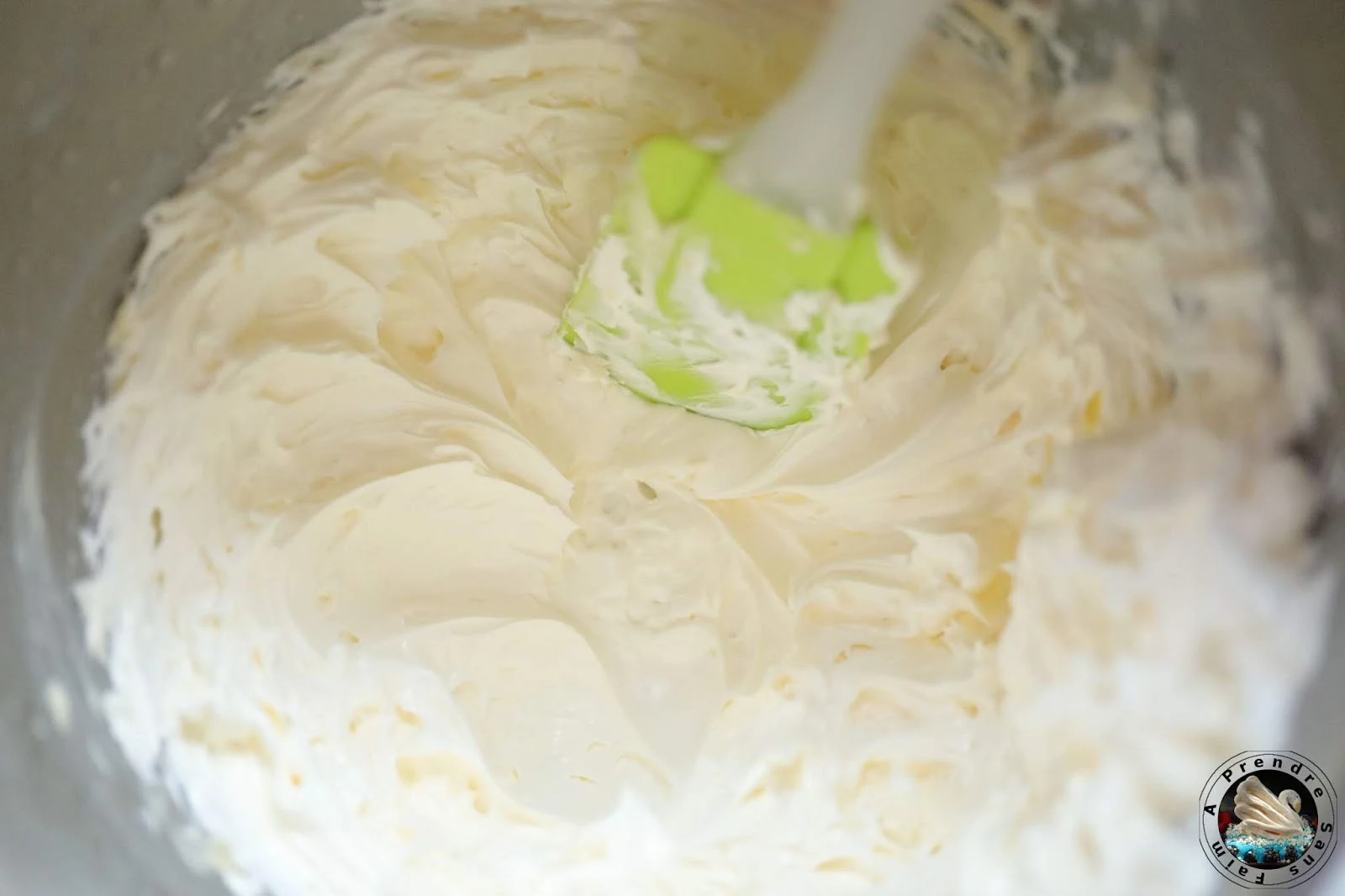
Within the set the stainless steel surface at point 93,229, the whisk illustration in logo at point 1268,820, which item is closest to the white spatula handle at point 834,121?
the stainless steel surface at point 93,229

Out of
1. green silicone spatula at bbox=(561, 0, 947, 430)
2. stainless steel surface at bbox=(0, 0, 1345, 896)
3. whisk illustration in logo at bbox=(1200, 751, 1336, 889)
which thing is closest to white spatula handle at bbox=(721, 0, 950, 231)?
green silicone spatula at bbox=(561, 0, 947, 430)

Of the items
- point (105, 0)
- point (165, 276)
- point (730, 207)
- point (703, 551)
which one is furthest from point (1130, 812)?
point (105, 0)

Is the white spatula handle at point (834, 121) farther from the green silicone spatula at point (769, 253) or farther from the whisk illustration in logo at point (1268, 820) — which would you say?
the whisk illustration in logo at point (1268, 820)

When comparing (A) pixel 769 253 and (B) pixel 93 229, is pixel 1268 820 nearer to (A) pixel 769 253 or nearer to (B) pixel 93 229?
(A) pixel 769 253

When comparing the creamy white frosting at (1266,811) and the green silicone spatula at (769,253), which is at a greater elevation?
the green silicone spatula at (769,253)

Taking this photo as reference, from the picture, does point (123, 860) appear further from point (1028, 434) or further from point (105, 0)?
point (1028, 434)

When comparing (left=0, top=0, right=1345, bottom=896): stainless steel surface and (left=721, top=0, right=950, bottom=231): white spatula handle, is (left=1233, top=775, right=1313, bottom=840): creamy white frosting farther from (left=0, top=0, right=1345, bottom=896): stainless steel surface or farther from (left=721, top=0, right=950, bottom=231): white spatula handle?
(left=721, top=0, right=950, bottom=231): white spatula handle
